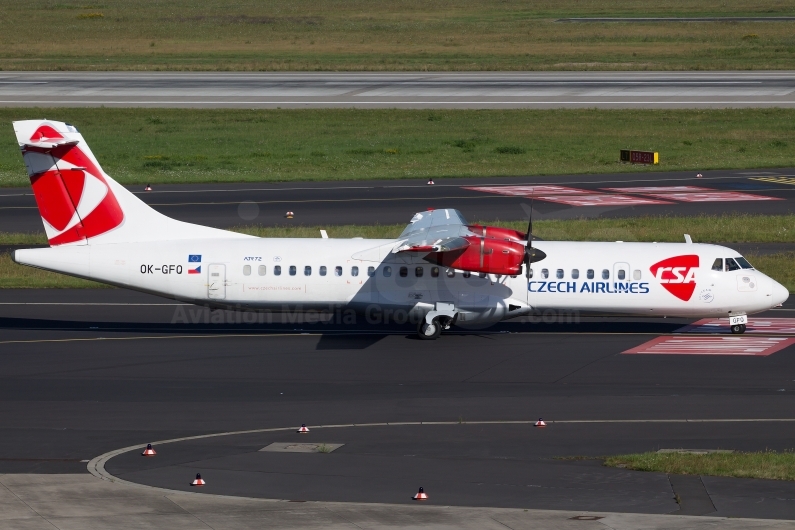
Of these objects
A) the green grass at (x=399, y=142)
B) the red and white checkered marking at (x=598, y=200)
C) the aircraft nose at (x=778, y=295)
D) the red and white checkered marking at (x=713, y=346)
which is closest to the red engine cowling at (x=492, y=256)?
the red and white checkered marking at (x=713, y=346)

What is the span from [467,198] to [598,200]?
20.3 ft

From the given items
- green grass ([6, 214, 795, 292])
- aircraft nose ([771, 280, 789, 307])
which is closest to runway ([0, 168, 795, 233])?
green grass ([6, 214, 795, 292])

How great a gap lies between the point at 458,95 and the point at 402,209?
29.9m

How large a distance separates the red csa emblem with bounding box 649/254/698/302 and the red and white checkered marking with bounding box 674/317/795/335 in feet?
6.67

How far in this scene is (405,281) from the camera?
1183 inches

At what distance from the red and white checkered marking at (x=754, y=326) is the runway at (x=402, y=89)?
41.0 m

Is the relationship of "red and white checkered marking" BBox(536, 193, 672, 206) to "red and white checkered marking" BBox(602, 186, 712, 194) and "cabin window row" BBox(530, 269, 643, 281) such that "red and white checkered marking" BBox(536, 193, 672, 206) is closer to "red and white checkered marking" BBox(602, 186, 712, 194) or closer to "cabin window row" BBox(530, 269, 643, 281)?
"red and white checkered marking" BBox(602, 186, 712, 194)

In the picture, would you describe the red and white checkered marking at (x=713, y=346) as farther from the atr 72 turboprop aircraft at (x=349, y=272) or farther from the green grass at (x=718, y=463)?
the green grass at (x=718, y=463)

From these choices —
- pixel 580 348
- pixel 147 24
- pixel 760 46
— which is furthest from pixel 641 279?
pixel 147 24

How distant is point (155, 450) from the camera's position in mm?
20344

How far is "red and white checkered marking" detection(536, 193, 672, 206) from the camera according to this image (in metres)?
49.7

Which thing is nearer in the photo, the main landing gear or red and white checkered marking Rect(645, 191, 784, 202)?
the main landing gear

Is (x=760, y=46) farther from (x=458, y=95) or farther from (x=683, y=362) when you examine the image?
(x=683, y=362)

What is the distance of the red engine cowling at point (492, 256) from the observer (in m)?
28.3
